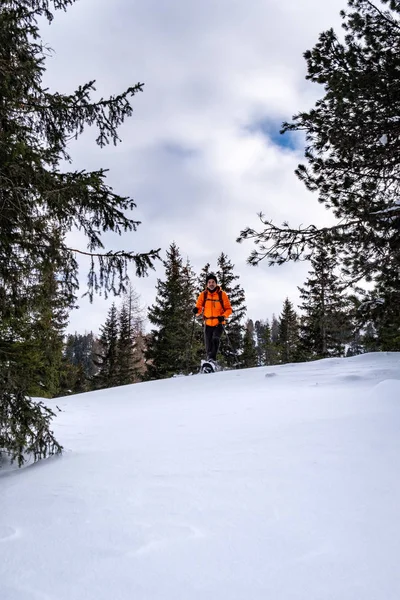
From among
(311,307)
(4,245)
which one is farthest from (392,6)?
(311,307)

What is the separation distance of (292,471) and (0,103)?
3949 mm

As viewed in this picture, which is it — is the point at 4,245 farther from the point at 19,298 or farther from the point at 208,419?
the point at 208,419

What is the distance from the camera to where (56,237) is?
3801 millimetres

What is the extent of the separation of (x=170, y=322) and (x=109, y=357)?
7.74 m

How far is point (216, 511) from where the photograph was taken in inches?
75.8

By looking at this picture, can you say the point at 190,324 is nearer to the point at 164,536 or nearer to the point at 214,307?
the point at 214,307

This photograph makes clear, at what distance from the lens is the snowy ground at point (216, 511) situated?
142cm

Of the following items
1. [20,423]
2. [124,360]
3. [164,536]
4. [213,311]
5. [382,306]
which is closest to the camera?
[164,536]

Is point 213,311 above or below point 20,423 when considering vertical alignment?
above

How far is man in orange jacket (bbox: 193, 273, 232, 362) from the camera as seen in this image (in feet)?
29.3

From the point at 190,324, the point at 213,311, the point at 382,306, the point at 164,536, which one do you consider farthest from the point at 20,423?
the point at 190,324

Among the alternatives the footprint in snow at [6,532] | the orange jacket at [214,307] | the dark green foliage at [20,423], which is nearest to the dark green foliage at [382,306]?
the orange jacket at [214,307]

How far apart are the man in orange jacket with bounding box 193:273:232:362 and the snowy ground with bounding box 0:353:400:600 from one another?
520cm

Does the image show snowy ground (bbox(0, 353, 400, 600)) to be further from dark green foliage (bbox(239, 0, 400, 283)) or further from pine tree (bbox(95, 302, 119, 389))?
pine tree (bbox(95, 302, 119, 389))
